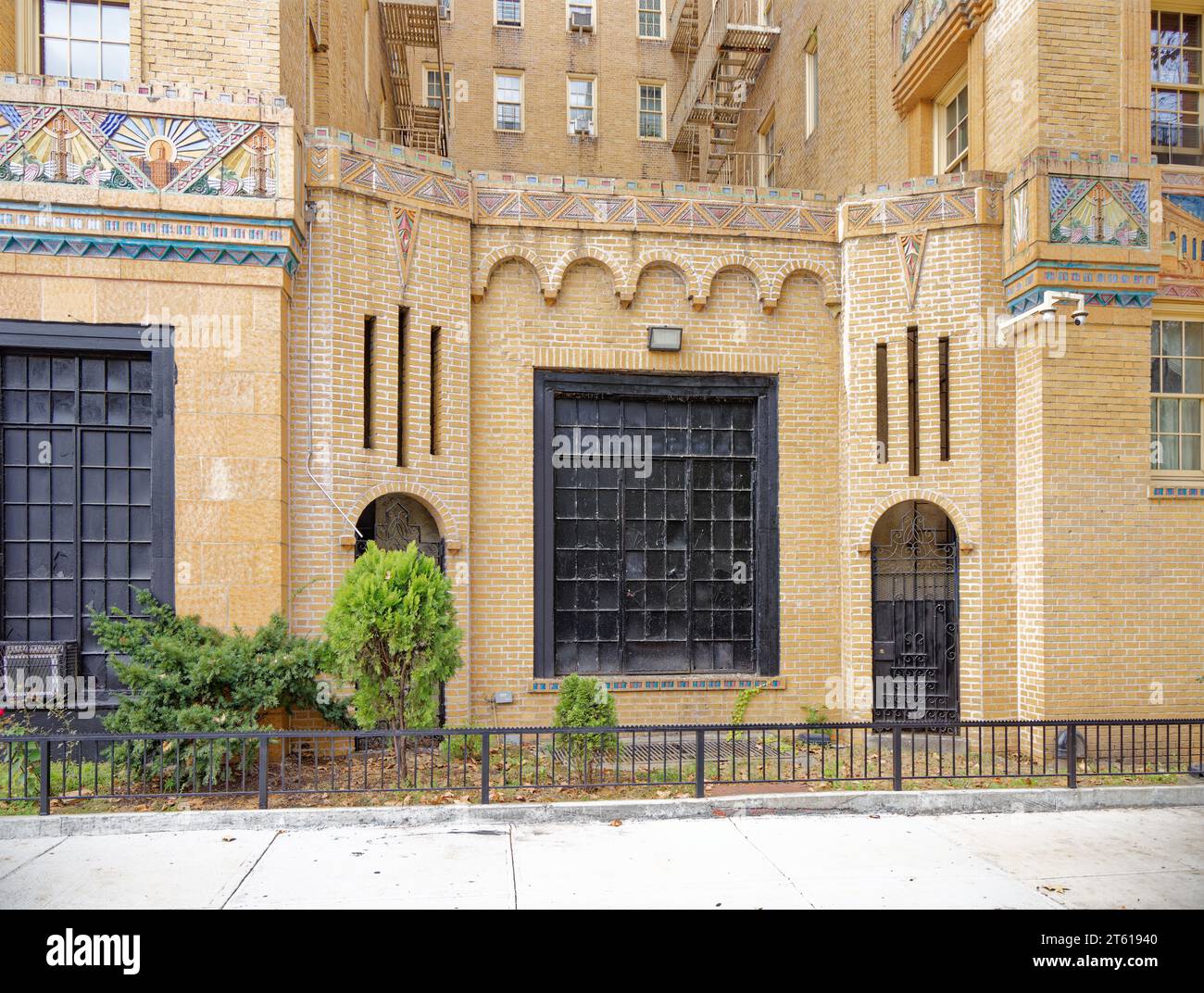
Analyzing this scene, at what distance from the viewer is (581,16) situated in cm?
2802

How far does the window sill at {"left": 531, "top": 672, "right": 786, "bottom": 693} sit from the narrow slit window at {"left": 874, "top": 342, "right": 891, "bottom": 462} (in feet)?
10.8

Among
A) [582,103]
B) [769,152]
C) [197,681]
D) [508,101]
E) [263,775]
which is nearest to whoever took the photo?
[263,775]

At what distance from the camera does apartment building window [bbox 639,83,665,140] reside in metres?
28.1

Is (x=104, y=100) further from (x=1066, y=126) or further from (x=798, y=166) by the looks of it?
(x=798, y=166)

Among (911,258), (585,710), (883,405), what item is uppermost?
(911,258)

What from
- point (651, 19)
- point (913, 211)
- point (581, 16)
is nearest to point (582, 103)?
point (581, 16)

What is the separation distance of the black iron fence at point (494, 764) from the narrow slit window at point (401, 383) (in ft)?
11.5

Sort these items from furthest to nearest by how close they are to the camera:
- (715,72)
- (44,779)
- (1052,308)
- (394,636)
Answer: (715,72) < (1052,308) < (394,636) < (44,779)

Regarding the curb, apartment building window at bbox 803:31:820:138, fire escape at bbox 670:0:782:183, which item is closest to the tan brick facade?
the curb

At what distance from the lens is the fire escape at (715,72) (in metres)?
20.4

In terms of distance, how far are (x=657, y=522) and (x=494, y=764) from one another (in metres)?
4.07

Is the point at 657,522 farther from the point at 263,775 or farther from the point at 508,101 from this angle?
→ the point at 508,101

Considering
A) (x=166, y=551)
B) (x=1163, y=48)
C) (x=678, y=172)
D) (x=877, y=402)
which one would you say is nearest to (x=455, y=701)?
(x=166, y=551)

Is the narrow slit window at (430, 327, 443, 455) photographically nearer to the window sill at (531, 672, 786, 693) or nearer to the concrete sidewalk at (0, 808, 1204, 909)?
the window sill at (531, 672, 786, 693)
